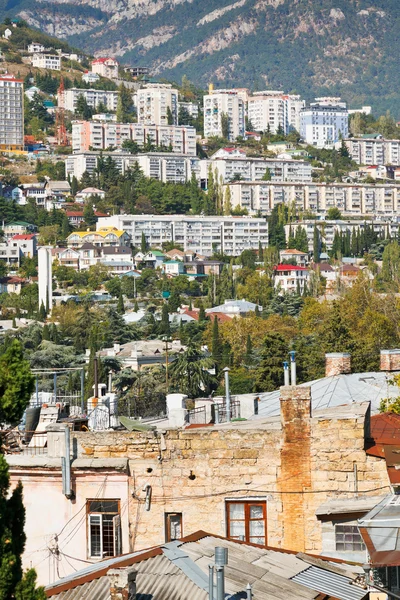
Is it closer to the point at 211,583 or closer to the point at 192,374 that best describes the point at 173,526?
the point at 211,583

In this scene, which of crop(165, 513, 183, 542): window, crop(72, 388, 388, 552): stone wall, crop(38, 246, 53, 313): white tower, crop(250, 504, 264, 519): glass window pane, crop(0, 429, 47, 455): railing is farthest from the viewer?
crop(38, 246, 53, 313): white tower

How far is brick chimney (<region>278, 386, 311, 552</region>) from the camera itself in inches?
774

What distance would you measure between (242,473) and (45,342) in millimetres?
115985

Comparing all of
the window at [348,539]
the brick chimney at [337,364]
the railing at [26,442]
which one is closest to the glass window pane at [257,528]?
the window at [348,539]

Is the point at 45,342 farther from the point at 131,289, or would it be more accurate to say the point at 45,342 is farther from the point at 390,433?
the point at 390,433

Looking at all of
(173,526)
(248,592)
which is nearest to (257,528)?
(173,526)

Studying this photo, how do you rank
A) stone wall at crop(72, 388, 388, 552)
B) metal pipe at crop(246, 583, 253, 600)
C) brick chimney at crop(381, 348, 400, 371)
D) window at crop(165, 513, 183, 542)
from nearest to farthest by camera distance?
1. metal pipe at crop(246, 583, 253, 600)
2. stone wall at crop(72, 388, 388, 552)
3. window at crop(165, 513, 183, 542)
4. brick chimney at crop(381, 348, 400, 371)

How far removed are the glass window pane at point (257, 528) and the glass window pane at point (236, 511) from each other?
0.20m

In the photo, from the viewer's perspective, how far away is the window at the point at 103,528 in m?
19.8

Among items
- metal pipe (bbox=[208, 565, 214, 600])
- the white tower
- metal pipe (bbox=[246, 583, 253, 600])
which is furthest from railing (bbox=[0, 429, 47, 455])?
the white tower

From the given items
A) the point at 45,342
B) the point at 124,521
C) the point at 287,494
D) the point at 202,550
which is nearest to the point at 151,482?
the point at 124,521

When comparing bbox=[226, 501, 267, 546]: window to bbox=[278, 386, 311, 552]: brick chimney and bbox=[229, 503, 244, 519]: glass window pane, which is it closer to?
bbox=[229, 503, 244, 519]: glass window pane

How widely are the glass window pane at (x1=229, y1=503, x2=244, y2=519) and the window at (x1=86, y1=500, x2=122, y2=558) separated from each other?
1517 mm

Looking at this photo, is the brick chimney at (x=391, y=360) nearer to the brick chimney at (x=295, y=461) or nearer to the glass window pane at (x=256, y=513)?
the brick chimney at (x=295, y=461)
